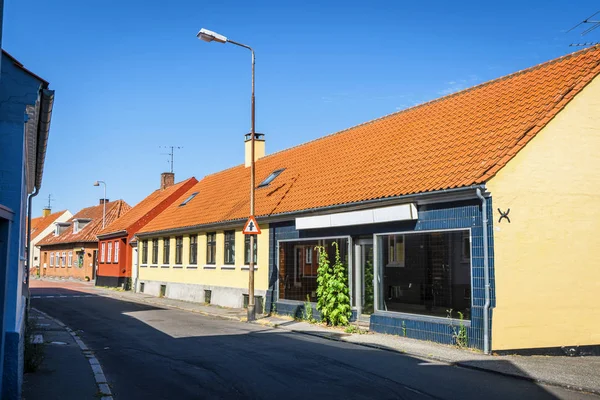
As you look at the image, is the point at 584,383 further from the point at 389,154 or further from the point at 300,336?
the point at 389,154

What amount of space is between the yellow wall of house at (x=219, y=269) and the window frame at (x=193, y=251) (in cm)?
28

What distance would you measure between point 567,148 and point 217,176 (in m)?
23.3

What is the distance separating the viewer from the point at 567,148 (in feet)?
44.1

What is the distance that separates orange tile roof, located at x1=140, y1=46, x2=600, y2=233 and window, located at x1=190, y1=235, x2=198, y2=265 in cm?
250

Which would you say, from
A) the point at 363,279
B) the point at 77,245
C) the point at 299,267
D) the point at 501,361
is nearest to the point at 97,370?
the point at 501,361

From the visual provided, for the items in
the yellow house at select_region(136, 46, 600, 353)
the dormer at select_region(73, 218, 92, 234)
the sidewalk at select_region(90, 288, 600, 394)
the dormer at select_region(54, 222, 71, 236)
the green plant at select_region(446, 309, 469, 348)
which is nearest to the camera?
the sidewalk at select_region(90, 288, 600, 394)

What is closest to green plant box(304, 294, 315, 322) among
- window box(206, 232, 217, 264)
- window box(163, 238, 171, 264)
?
window box(206, 232, 217, 264)

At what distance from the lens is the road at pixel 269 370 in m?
8.63

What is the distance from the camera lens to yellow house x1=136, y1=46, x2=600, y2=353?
12539 mm

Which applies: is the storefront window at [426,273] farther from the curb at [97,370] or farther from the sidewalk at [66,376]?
the sidewalk at [66,376]

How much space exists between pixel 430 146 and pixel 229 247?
10749mm

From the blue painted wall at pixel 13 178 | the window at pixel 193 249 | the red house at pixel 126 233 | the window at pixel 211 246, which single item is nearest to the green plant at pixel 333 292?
the window at pixel 211 246

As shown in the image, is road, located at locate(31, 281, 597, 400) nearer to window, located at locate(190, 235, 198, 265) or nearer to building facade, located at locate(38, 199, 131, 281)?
window, located at locate(190, 235, 198, 265)

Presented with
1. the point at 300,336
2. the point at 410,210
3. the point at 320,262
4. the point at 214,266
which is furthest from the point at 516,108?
the point at 214,266
